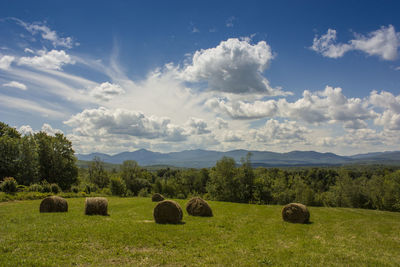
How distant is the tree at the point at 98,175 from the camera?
79688 mm

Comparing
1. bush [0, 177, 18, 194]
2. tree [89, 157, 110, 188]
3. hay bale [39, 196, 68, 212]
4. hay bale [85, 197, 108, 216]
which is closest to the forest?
bush [0, 177, 18, 194]

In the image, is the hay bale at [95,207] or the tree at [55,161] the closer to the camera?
the hay bale at [95,207]

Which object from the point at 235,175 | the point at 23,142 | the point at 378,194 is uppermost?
the point at 23,142

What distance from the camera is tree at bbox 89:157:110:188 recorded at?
7969cm

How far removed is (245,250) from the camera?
11.0 metres

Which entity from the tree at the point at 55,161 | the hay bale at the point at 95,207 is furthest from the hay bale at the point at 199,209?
the tree at the point at 55,161

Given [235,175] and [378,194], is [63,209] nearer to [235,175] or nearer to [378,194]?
[235,175]

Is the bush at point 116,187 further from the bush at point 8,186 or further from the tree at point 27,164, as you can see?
the bush at point 8,186

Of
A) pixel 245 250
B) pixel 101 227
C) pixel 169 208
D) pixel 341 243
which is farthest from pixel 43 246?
pixel 341 243

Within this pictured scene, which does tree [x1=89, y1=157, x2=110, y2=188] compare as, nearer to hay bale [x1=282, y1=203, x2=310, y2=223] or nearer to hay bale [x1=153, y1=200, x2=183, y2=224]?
hay bale [x1=153, y1=200, x2=183, y2=224]

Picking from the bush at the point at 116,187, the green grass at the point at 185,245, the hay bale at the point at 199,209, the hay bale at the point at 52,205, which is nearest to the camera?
the green grass at the point at 185,245

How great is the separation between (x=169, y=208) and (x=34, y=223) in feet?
27.4

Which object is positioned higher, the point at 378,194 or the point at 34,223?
the point at 34,223

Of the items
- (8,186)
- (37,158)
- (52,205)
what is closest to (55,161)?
(37,158)
